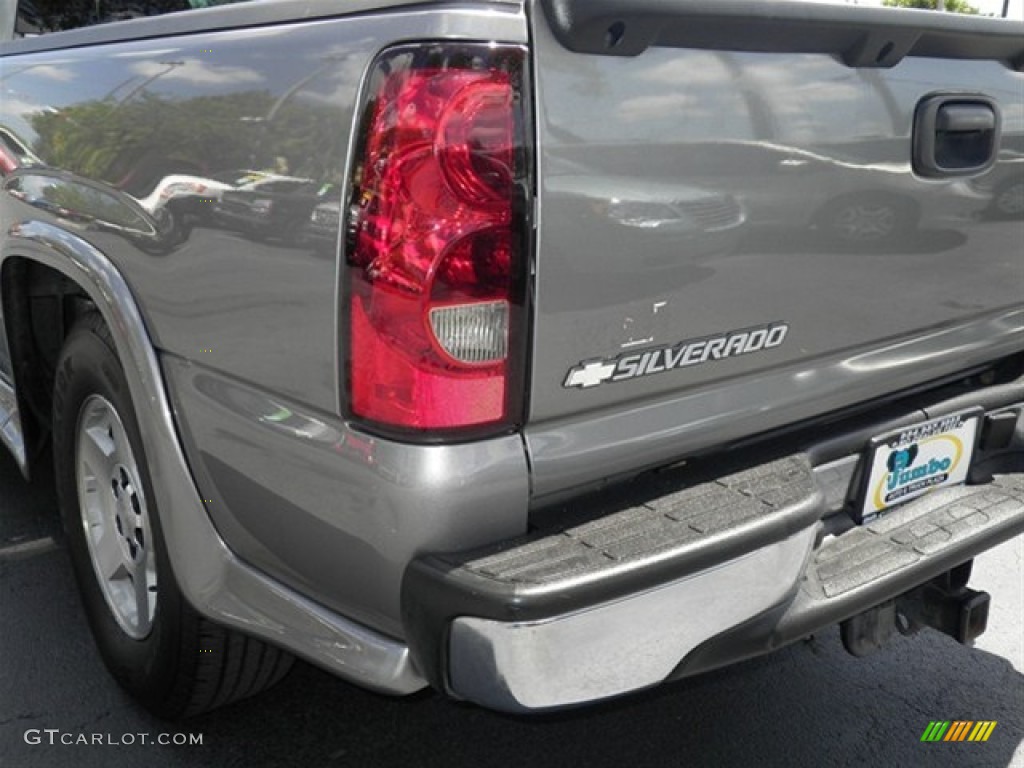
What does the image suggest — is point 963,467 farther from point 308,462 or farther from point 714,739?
point 308,462

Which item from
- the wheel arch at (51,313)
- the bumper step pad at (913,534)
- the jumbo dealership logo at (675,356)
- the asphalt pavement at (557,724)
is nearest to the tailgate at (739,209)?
the jumbo dealership logo at (675,356)

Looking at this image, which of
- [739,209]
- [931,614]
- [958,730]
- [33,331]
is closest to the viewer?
[739,209]

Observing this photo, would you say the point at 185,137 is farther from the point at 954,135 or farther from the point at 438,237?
the point at 954,135

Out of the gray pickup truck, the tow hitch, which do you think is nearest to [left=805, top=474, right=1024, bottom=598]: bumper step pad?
the gray pickup truck

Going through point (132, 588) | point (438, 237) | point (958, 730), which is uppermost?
point (438, 237)

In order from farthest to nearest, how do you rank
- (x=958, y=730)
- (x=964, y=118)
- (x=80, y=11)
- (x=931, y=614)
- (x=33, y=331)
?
(x=80, y=11), (x=33, y=331), (x=958, y=730), (x=931, y=614), (x=964, y=118)

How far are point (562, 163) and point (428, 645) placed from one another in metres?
0.76

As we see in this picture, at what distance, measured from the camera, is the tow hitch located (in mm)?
2307

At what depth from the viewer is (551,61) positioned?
158 centimetres

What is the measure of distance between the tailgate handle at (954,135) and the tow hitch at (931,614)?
34.7 inches

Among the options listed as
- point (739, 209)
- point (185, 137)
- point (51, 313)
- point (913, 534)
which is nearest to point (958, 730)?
point (913, 534)

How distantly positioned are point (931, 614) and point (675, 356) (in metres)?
1.08

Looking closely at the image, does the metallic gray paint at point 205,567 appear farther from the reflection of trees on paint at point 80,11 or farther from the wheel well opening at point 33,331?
the reflection of trees on paint at point 80,11

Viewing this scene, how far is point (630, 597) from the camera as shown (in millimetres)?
1595
